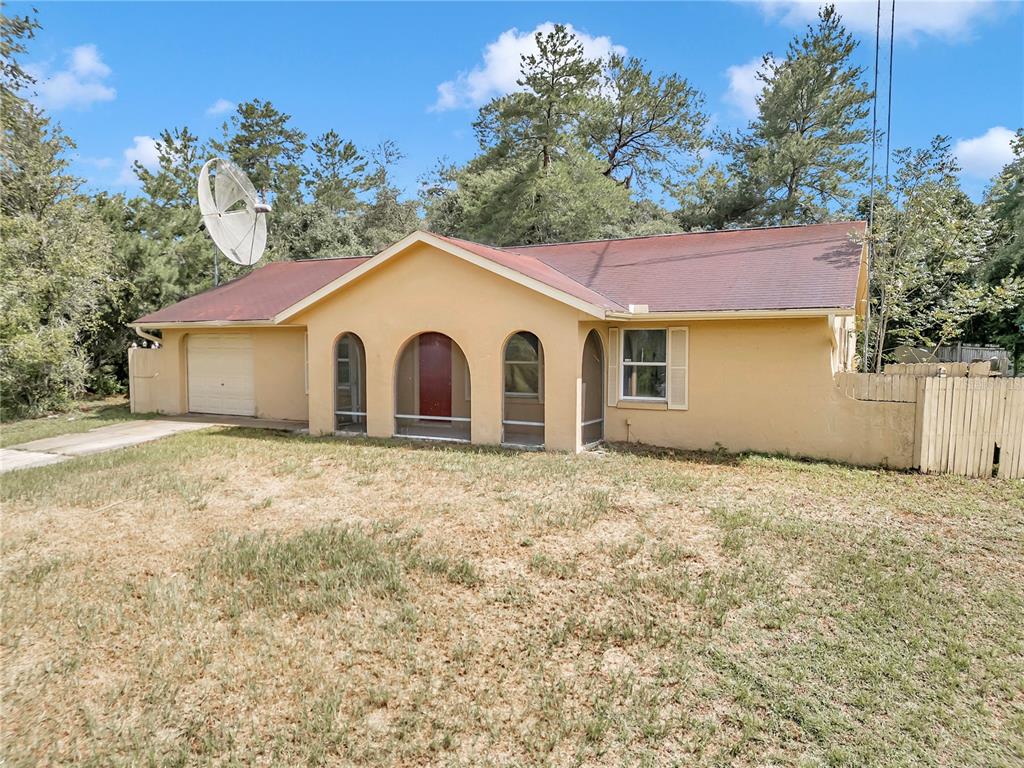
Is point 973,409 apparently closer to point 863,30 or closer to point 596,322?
point 596,322

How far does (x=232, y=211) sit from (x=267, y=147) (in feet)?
66.8

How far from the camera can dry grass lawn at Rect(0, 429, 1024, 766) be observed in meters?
3.44

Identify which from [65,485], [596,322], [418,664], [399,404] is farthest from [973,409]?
[65,485]

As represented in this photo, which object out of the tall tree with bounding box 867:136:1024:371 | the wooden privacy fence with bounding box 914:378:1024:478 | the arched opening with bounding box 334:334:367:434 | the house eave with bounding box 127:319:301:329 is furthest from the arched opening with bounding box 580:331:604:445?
the house eave with bounding box 127:319:301:329

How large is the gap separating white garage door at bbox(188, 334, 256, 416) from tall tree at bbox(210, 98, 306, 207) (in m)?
20.1

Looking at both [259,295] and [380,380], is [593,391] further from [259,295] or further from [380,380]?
[259,295]

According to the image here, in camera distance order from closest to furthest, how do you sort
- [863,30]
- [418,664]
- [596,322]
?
[418,664] < [596,322] < [863,30]

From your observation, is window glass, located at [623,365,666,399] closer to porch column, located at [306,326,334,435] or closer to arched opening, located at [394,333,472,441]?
arched opening, located at [394,333,472,441]

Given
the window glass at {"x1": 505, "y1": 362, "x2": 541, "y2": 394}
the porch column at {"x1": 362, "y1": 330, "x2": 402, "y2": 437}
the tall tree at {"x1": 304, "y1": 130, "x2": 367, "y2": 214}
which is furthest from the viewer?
the tall tree at {"x1": 304, "y1": 130, "x2": 367, "y2": 214}

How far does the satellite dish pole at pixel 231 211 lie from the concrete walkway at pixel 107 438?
4553 millimetres

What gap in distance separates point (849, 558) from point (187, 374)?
641 inches

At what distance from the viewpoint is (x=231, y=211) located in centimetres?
A: 1667

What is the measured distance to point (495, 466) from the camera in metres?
9.57

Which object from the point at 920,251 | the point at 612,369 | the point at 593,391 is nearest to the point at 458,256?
the point at 612,369
